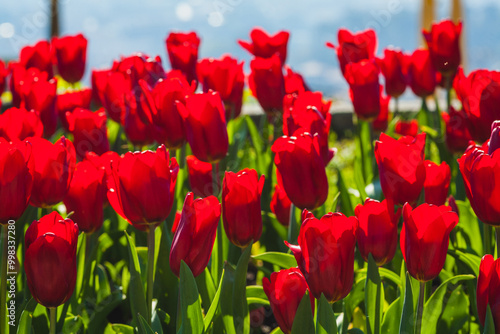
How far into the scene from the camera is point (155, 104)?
1753 millimetres

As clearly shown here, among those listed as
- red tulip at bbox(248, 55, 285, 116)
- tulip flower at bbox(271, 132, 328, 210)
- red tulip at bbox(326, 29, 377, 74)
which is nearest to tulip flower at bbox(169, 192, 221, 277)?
tulip flower at bbox(271, 132, 328, 210)

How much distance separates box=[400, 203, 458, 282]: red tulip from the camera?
1.22 m

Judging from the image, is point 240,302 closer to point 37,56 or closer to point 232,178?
point 232,178

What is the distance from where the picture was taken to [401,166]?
57.7 inches

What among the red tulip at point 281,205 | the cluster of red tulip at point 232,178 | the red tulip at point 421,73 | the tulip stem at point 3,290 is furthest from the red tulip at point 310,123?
the red tulip at point 421,73

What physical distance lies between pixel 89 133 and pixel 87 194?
0.44 metres

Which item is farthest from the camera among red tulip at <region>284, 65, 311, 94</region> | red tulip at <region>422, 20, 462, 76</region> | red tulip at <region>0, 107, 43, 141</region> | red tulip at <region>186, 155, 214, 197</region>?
red tulip at <region>422, 20, 462, 76</region>

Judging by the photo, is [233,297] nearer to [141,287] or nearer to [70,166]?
[141,287]

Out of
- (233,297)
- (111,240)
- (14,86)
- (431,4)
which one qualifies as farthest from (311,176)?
(431,4)

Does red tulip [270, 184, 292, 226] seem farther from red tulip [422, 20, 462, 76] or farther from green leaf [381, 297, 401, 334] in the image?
red tulip [422, 20, 462, 76]

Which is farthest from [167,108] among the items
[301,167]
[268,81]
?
[268,81]

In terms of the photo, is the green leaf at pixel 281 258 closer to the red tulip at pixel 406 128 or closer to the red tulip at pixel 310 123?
the red tulip at pixel 310 123

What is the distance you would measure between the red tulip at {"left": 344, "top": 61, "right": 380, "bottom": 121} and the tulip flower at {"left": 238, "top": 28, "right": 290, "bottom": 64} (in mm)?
419

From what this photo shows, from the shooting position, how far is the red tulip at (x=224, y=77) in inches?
86.1
